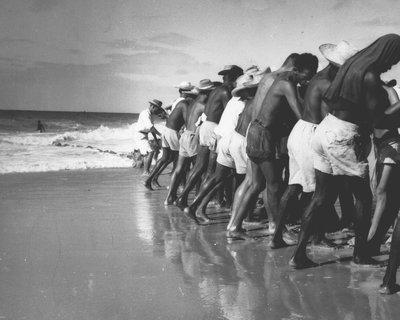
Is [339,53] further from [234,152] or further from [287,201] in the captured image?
[234,152]

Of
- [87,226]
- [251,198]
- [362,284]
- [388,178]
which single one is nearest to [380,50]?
[388,178]

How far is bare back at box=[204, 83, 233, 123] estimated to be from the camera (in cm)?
796

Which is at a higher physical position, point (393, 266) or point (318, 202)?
point (318, 202)

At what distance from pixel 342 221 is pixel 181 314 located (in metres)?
3.34

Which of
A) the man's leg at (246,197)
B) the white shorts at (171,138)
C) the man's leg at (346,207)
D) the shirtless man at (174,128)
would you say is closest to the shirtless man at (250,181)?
the man's leg at (246,197)

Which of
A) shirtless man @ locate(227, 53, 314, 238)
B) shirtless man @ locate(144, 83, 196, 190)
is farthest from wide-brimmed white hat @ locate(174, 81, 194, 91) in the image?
shirtless man @ locate(227, 53, 314, 238)

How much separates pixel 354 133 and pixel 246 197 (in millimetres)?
1872

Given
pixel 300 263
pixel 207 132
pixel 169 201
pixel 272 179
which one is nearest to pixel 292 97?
pixel 272 179

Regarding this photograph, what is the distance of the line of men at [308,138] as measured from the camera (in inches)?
184

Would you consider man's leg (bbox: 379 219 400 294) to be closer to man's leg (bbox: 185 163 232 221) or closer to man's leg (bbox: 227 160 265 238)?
man's leg (bbox: 227 160 265 238)

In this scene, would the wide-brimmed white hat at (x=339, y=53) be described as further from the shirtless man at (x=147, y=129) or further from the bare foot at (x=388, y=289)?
the shirtless man at (x=147, y=129)

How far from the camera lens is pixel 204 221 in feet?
25.5

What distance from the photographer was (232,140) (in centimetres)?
706

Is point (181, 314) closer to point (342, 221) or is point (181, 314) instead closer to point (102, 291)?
point (102, 291)
